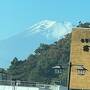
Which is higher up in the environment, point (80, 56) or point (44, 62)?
point (44, 62)

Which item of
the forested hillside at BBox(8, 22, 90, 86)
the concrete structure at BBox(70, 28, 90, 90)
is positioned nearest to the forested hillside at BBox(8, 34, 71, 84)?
the forested hillside at BBox(8, 22, 90, 86)

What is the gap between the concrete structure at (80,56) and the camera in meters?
77.8

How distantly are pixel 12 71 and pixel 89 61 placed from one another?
7159cm

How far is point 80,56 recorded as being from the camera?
80188 millimetres

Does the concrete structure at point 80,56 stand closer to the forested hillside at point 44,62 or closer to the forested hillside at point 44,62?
the forested hillside at point 44,62

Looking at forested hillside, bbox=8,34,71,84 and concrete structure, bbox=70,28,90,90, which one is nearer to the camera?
concrete structure, bbox=70,28,90,90

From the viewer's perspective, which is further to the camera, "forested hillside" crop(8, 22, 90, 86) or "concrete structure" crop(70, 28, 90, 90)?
"forested hillside" crop(8, 22, 90, 86)

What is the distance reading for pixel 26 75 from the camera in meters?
147

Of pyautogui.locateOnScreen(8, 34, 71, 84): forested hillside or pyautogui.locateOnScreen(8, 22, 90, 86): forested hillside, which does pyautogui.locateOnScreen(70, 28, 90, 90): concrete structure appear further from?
pyautogui.locateOnScreen(8, 34, 71, 84): forested hillside

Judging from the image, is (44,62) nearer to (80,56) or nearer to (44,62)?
(44,62)

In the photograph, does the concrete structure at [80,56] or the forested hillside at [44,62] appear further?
the forested hillside at [44,62]

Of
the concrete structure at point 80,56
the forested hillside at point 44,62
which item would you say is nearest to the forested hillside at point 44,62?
the forested hillside at point 44,62

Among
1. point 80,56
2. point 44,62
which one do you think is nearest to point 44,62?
point 44,62

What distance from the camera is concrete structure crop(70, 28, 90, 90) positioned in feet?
255
